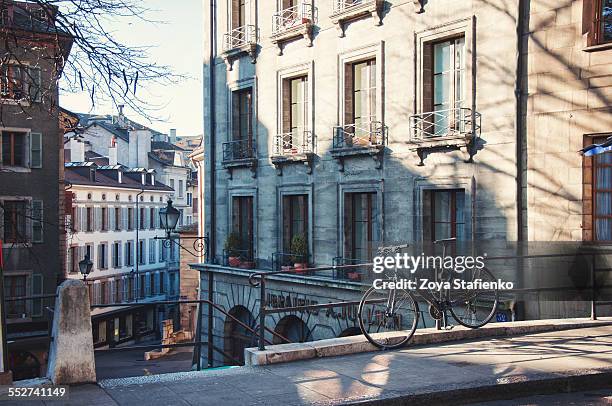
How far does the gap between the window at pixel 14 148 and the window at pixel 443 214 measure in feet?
70.1

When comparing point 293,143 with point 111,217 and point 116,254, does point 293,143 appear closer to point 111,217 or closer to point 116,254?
point 111,217

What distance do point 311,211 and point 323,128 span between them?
2266mm

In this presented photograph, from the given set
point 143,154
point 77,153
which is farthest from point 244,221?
point 143,154

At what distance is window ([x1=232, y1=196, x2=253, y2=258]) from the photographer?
24.5 meters

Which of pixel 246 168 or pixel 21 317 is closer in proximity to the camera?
pixel 246 168

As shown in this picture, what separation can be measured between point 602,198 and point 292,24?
35.6ft

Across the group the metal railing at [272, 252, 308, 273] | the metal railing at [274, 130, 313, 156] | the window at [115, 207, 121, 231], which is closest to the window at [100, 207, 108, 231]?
the window at [115, 207, 121, 231]

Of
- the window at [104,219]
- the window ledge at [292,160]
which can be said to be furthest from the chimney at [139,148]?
the window ledge at [292,160]

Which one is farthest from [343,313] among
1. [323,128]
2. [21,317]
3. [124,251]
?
[124,251]

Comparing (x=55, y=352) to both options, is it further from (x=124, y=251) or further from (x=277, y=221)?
(x=124, y=251)

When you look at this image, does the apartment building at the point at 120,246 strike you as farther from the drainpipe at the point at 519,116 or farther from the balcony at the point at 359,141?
the drainpipe at the point at 519,116

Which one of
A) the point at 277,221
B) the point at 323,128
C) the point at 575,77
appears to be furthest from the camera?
the point at 277,221

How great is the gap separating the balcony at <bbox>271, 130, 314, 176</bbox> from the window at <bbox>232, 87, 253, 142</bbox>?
7.20 feet

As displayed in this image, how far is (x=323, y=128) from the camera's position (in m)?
21.3
